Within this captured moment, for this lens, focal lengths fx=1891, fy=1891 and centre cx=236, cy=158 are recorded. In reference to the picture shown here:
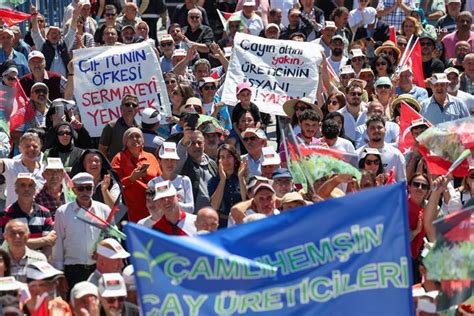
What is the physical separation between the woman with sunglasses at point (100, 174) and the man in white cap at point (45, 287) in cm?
254

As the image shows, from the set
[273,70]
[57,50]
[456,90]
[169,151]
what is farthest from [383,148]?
[57,50]

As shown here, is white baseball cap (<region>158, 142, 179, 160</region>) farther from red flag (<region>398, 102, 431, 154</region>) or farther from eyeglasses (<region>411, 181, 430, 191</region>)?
red flag (<region>398, 102, 431, 154</region>)

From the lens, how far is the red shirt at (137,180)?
1592cm

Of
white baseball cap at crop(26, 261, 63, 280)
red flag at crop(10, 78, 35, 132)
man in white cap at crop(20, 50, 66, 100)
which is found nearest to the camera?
white baseball cap at crop(26, 261, 63, 280)

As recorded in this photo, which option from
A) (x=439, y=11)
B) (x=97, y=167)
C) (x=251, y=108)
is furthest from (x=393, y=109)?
(x=439, y=11)

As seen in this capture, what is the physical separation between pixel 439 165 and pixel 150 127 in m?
3.00

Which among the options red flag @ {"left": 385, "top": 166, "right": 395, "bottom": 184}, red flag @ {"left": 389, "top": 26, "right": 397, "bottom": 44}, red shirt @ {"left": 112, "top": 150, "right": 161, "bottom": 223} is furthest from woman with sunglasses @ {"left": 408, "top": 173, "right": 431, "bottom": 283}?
red flag @ {"left": 389, "top": 26, "right": 397, "bottom": 44}

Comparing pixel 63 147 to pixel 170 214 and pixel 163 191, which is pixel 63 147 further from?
pixel 170 214

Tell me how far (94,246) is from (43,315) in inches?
86.6

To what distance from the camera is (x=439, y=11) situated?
24.9m

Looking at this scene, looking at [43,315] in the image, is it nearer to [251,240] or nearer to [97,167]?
[251,240]

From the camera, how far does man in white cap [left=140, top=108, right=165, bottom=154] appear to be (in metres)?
16.9

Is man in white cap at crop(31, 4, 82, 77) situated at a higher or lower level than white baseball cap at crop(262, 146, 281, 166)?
lower

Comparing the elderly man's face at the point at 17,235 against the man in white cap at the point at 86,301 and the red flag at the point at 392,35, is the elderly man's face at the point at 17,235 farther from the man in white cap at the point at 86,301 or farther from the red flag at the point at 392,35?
the red flag at the point at 392,35
